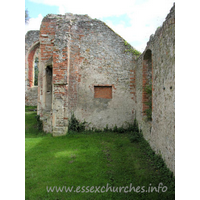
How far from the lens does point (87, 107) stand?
7.51 metres

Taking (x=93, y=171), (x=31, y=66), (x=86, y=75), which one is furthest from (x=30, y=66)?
(x=93, y=171)

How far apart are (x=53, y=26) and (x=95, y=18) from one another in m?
2.12

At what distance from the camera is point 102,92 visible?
25.0ft

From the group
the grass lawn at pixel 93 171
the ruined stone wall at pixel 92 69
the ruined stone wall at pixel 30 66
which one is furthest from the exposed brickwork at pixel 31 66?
the grass lawn at pixel 93 171

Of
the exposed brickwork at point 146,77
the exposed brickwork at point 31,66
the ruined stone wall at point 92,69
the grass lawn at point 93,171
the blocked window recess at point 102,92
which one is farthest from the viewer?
the exposed brickwork at point 31,66

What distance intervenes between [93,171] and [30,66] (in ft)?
40.9

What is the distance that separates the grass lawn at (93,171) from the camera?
9.68 feet

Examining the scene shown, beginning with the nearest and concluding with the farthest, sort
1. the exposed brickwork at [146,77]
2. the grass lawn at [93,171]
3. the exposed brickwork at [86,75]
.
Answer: the grass lawn at [93,171] < the exposed brickwork at [146,77] < the exposed brickwork at [86,75]

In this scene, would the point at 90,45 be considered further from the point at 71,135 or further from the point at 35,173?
the point at 35,173

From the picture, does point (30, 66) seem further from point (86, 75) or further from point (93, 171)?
point (93, 171)

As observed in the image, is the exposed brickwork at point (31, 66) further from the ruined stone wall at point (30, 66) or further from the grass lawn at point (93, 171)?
the grass lawn at point (93, 171)

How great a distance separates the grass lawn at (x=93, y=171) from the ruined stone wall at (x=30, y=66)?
7.66 metres

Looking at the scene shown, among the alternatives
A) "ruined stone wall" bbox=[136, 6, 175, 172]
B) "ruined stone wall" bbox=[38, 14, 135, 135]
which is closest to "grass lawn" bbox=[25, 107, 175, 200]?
"ruined stone wall" bbox=[136, 6, 175, 172]

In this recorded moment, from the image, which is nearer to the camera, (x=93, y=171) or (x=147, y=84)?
(x=93, y=171)
